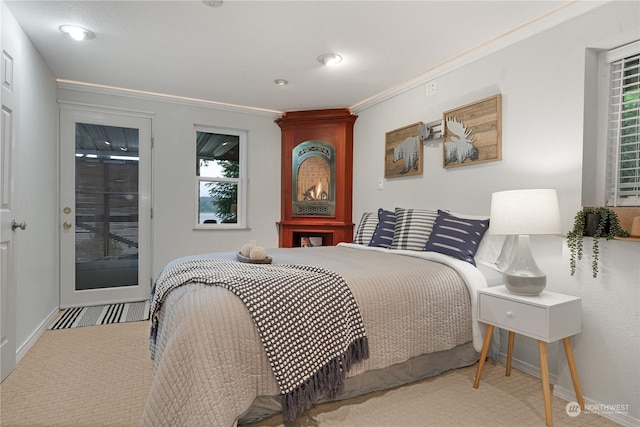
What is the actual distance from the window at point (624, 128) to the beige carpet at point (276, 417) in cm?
124

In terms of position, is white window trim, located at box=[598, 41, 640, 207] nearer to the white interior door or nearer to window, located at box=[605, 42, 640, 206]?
window, located at box=[605, 42, 640, 206]

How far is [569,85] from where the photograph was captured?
2.21m

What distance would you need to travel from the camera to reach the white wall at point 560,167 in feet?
6.13

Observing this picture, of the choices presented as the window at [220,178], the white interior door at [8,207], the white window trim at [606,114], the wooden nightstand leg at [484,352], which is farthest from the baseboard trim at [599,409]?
the window at [220,178]

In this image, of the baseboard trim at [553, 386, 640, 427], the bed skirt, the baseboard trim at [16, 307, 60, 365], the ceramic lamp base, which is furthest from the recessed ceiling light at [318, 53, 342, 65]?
the baseboard trim at [16, 307, 60, 365]

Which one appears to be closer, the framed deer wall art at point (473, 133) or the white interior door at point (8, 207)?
the white interior door at point (8, 207)

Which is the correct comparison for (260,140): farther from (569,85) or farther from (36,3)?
(569,85)

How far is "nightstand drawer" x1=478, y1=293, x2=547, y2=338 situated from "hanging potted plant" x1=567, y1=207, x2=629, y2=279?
1.36 ft

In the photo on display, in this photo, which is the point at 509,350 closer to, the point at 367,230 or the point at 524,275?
the point at 524,275

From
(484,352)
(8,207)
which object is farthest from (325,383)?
→ (8,207)

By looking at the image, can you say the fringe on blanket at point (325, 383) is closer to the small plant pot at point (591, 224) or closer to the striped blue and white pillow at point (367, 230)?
the small plant pot at point (591, 224)

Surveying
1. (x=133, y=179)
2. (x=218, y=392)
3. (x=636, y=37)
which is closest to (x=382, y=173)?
(x=636, y=37)

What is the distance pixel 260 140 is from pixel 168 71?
1505mm

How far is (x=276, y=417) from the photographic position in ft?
5.89
